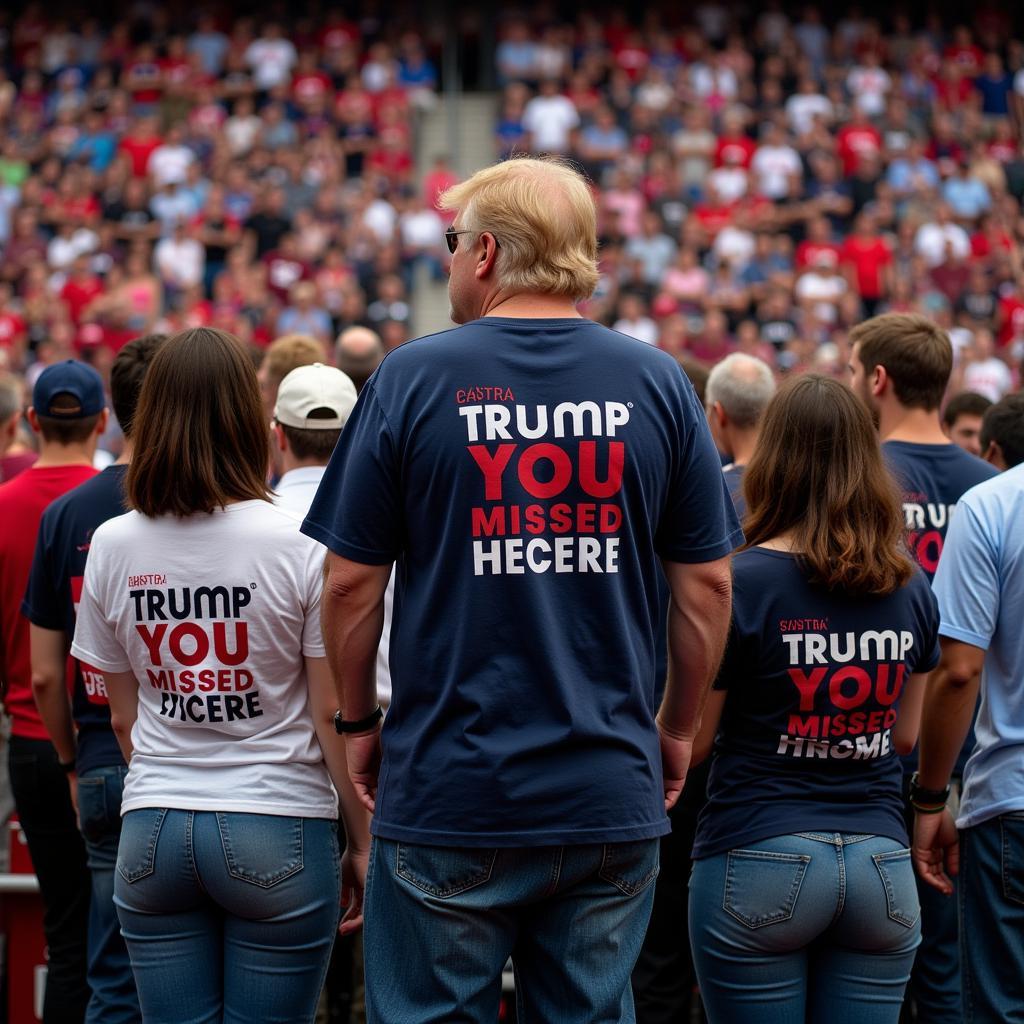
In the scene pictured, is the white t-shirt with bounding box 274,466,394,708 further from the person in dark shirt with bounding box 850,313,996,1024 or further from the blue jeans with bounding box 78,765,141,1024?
the person in dark shirt with bounding box 850,313,996,1024

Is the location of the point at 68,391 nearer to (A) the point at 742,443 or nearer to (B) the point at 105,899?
(B) the point at 105,899

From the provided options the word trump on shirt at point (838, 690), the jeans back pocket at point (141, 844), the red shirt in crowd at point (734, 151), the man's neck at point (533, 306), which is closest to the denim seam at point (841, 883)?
the word trump on shirt at point (838, 690)

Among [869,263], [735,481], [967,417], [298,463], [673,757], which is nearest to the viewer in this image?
[673,757]

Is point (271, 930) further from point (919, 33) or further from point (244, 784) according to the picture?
point (919, 33)

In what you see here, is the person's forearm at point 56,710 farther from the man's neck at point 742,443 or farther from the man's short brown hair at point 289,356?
the man's neck at point 742,443

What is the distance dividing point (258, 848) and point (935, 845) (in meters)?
1.60

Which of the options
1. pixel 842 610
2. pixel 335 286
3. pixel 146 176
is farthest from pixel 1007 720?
pixel 146 176

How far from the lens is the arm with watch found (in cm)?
320

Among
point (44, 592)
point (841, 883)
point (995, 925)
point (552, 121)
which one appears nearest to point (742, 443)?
point (995, 925)

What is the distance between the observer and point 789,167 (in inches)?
640

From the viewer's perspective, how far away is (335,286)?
1477 centimetres

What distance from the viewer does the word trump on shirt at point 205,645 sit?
2.77 meters

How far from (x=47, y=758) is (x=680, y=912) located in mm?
1741

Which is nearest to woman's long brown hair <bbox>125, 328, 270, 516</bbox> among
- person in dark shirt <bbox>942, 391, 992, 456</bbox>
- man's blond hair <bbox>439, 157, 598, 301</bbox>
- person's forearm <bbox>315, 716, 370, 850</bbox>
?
person's forearm <bbox>315, 716, 370, 850</bbox>
